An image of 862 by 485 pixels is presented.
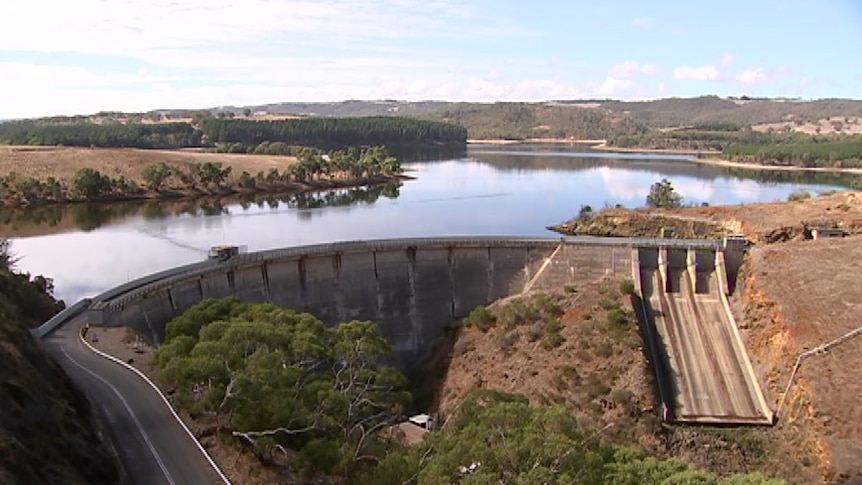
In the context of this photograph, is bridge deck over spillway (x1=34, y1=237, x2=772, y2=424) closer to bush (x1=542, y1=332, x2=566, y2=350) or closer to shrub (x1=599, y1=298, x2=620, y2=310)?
shrub (x1=599, y1=298, x2=620, y2=310)

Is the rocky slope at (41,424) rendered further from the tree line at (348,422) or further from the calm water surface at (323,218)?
the calm water surface at (323,218)

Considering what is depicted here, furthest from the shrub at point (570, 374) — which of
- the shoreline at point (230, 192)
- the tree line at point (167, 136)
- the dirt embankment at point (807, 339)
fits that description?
the tree line at point (167, 136)

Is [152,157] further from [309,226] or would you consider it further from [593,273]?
[593,273]

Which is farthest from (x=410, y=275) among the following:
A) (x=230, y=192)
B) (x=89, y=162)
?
(x=89, y=162)

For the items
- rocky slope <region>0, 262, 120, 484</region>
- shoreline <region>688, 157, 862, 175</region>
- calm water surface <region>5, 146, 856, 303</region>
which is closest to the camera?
rocky slope <region>0, 262, 120, 484</region>

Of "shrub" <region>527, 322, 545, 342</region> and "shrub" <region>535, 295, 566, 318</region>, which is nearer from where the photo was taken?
"shrub" <region>527, 322, 545, 342</region>

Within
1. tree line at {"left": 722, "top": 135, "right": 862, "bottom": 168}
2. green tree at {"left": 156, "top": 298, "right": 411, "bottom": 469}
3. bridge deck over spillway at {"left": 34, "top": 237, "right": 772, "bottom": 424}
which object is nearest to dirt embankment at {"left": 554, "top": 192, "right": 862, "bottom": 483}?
bridge deck over spillway at {"left": 34, "top": 237, "right": 772, "bottom": 424}

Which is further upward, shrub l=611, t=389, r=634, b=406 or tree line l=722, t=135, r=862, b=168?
tree line l=722, t=135, r=862, b=168
